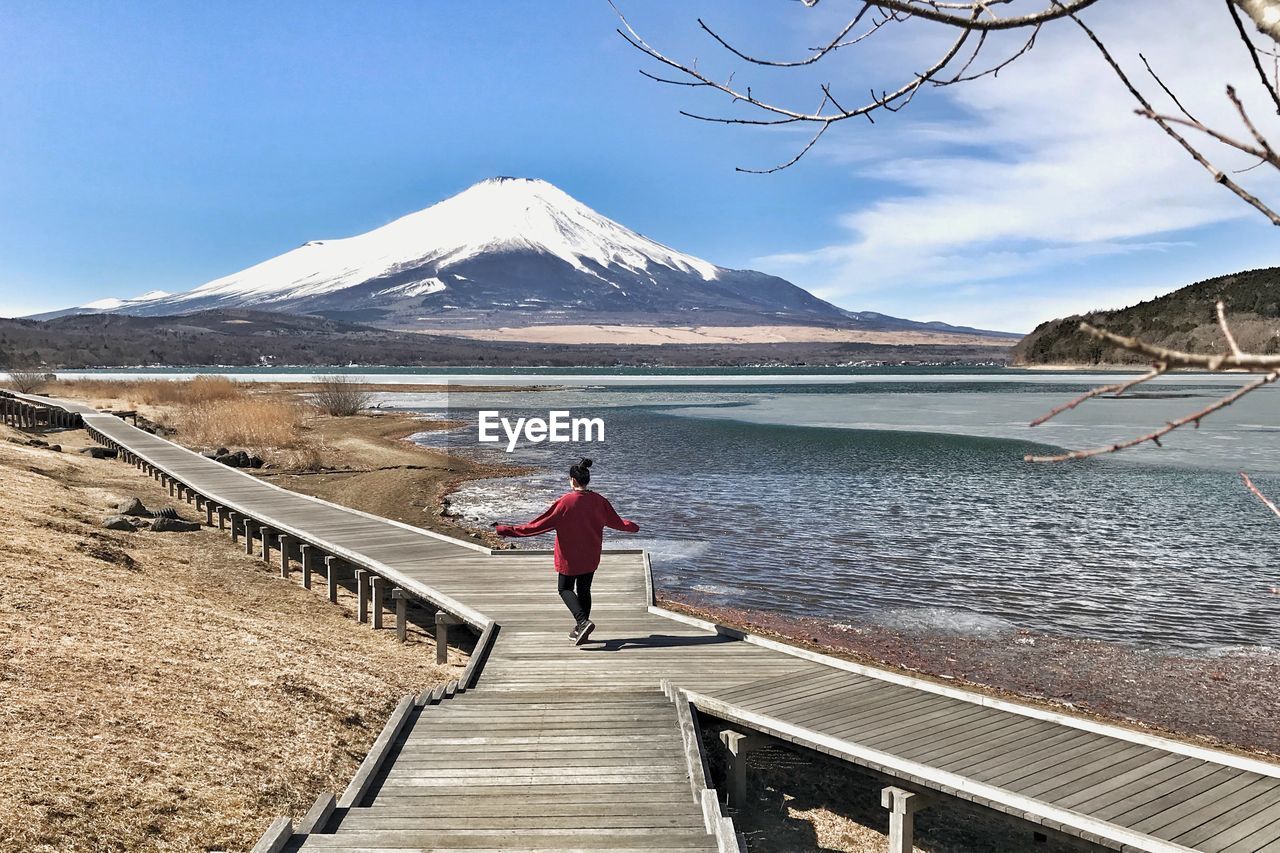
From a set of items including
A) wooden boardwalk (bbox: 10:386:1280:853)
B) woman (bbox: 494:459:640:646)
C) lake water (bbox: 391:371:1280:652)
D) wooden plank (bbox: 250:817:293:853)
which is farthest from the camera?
lake water (bbox: 391:371:1280:652)

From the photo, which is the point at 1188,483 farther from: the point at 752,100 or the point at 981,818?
the point at 752,100

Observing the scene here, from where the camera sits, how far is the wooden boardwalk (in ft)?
16.2

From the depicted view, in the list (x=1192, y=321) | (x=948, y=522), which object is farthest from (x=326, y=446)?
(x=1192, y=321)

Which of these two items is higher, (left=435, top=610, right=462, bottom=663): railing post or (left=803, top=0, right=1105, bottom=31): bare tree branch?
(left=803, top=0, right=1105, bottom=31): bare tree branch

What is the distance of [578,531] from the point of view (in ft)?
26.8

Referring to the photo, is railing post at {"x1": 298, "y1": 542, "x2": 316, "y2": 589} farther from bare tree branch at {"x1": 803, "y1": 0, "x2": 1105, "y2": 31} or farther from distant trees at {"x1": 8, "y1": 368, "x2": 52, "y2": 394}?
distant trees at {"x1": 8, "y1": 368, "x2": 52, "y2": 394}

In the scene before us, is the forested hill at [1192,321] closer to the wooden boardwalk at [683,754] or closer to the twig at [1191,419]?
the wooden boardwalk at [683,754]

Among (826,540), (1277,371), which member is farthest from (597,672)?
(826,540)

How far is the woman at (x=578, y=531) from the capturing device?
26.5ft

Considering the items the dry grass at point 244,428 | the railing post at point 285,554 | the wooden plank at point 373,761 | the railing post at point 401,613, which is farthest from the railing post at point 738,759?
the dry grass at point 244,428

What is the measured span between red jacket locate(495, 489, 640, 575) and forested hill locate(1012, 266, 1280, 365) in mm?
102505

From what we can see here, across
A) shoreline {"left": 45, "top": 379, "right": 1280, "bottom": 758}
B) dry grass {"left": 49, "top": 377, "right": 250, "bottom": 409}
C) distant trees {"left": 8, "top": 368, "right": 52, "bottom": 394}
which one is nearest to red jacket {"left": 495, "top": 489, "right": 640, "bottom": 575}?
shoreline {"left": 45, "top": 379, "right": 1280, "bottom": 758}

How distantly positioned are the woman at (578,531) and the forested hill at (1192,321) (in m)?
102

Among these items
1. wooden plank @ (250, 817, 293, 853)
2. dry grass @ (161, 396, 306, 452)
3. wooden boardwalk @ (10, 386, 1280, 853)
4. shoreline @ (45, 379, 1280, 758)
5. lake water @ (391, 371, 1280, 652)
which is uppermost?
dry grass @ (161, 396, 306, 452)
